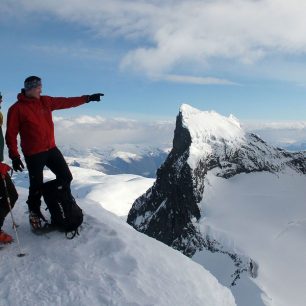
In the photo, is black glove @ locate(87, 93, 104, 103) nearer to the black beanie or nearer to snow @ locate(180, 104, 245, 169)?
the black beanie

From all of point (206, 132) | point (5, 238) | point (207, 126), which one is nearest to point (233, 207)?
point (206, 132)

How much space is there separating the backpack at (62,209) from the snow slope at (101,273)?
273mm

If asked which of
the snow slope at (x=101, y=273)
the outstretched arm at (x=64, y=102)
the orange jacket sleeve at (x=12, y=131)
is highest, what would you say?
the outstretched arm at (x=64, y=102)

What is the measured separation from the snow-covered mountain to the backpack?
2612 inches

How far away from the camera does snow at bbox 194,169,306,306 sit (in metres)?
78.8

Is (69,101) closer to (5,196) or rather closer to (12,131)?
(12,131)

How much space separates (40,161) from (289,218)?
93.6 m

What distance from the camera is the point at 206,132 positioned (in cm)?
12219

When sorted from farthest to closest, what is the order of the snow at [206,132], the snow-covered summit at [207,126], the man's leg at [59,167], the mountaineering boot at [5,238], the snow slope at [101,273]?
the snow-covered summit at [207,126], the snow at [206,132], the man's leg at [59,167], the mountaineering boot at [5,238], the snow slope at [101,273]

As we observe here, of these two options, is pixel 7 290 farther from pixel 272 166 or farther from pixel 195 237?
pixel 272 166

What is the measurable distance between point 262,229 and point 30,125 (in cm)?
8892

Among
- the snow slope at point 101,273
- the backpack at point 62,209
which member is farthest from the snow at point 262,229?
the backpack at point 62,209

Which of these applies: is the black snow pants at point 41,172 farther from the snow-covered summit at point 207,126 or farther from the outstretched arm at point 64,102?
the snow-covered summit at point 207,126

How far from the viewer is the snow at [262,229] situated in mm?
78750
